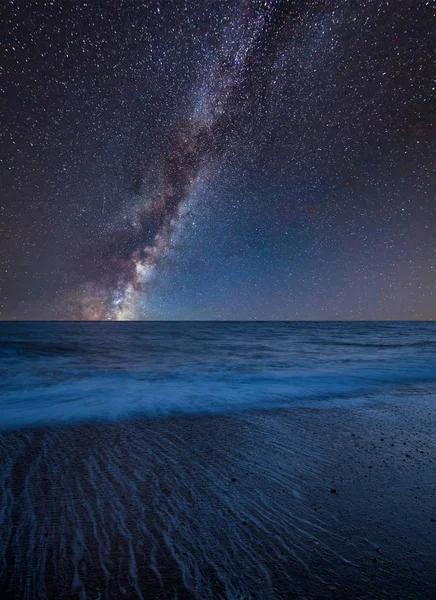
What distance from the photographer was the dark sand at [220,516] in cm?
120

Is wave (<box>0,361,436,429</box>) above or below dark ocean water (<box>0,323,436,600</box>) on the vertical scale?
below

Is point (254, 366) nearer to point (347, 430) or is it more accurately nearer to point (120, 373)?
point (120, 373)

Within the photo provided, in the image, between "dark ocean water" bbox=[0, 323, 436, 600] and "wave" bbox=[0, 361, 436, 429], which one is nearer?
"dark ocean water" bbox=[0, 323, 436, 600]

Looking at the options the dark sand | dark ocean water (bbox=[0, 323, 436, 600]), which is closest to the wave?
dark ocean water (bbox=[0, 323, 436, 600])

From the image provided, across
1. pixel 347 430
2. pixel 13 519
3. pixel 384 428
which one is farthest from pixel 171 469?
pixel 384 428

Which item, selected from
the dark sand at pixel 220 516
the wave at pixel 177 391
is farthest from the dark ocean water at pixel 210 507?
the wave at pixel 177 391

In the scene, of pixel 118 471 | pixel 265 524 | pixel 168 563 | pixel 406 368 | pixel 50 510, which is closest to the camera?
pixel 168 563

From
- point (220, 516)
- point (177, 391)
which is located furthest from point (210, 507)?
point (177, 391)

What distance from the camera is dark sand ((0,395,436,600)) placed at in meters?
1.20

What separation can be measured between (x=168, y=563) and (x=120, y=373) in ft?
21.4

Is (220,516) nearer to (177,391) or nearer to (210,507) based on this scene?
(210,507)

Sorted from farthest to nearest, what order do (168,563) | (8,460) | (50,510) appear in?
(8,460), (50,510), (168,563)

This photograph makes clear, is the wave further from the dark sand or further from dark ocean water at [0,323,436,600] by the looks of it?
the dark sand

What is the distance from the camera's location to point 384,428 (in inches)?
118
